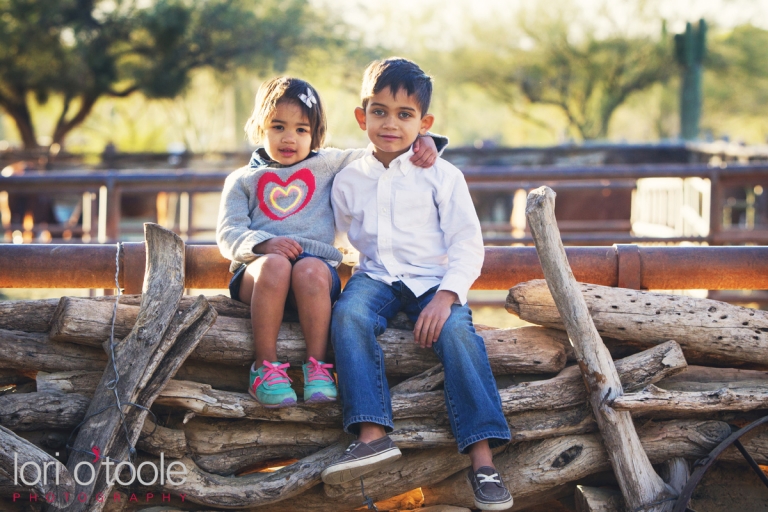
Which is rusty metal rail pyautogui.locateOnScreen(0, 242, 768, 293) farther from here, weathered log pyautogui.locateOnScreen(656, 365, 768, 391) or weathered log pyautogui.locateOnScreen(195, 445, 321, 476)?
weathered log pyautogui.locateOnScreen(195, 445, 321, 476)

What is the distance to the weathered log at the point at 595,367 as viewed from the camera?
96.7 inches

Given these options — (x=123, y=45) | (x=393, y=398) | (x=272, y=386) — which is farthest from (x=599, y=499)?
(x=123, y=45)

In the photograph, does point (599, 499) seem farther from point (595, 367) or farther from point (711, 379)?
point (711, 379)

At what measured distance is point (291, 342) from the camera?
266 cm

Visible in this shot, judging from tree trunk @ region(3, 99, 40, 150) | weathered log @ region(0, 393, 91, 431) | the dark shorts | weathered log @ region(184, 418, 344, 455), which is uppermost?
tree trunk @ region(3, 99, 40, 150)

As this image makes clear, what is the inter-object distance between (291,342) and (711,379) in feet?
4.81

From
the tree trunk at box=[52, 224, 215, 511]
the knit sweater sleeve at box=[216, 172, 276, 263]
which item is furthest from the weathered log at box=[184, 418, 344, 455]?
the knit sweater sleeve at box=[216, 172, 276, 263]

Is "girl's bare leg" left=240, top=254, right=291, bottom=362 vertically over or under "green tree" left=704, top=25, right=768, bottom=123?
under

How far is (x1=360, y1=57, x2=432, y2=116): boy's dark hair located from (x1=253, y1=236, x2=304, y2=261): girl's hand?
1.92ft

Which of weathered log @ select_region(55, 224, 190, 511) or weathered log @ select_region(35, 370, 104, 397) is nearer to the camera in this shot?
weathered log @ select_region(55, 224, 190, 511)

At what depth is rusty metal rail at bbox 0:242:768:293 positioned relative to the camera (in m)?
2.91

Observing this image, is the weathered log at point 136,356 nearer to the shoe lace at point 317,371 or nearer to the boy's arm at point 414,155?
the shoe lace at point 317,371

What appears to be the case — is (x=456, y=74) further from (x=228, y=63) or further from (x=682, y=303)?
(x=682, y=303)

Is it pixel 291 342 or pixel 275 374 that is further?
pixel 291 342
